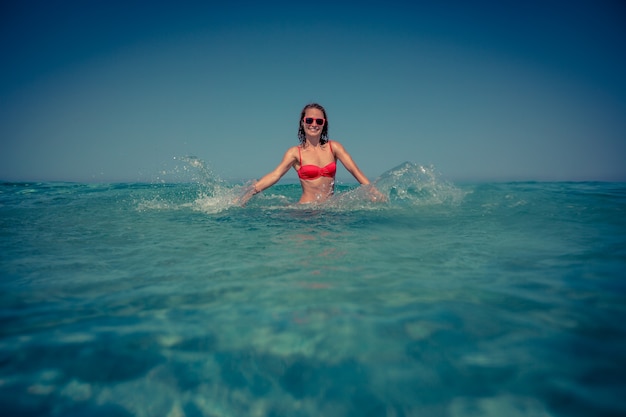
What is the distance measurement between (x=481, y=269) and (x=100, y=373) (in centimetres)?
270

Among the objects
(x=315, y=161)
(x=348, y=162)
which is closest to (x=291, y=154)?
(x=315, y=161)

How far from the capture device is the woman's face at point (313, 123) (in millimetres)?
6621

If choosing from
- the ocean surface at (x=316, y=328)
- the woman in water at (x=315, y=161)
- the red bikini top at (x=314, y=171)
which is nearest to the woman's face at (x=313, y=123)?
the woman in water at (x=315, y=161)

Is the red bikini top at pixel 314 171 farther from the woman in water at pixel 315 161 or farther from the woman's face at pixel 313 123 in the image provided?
the woman's face at pixel 313 123

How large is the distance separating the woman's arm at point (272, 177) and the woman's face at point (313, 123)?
0.52 metres

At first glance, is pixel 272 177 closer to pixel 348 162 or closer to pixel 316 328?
pixel 348 162

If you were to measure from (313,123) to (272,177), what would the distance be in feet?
4.95

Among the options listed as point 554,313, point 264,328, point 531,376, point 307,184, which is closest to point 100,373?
point 264,328

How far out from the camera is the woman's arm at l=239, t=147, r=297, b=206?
627cm

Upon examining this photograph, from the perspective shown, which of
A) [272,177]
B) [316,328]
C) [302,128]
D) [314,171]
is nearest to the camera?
[316,328]

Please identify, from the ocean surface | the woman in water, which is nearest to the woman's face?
the woman in water

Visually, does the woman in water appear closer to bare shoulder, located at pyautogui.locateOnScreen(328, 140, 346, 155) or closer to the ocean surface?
bare shoulder, located at pyautogui.locateOnScreen(328, 140, 346, 155)

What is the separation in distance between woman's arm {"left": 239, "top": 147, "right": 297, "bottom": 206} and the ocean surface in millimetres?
2854

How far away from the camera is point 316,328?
1.68 m
